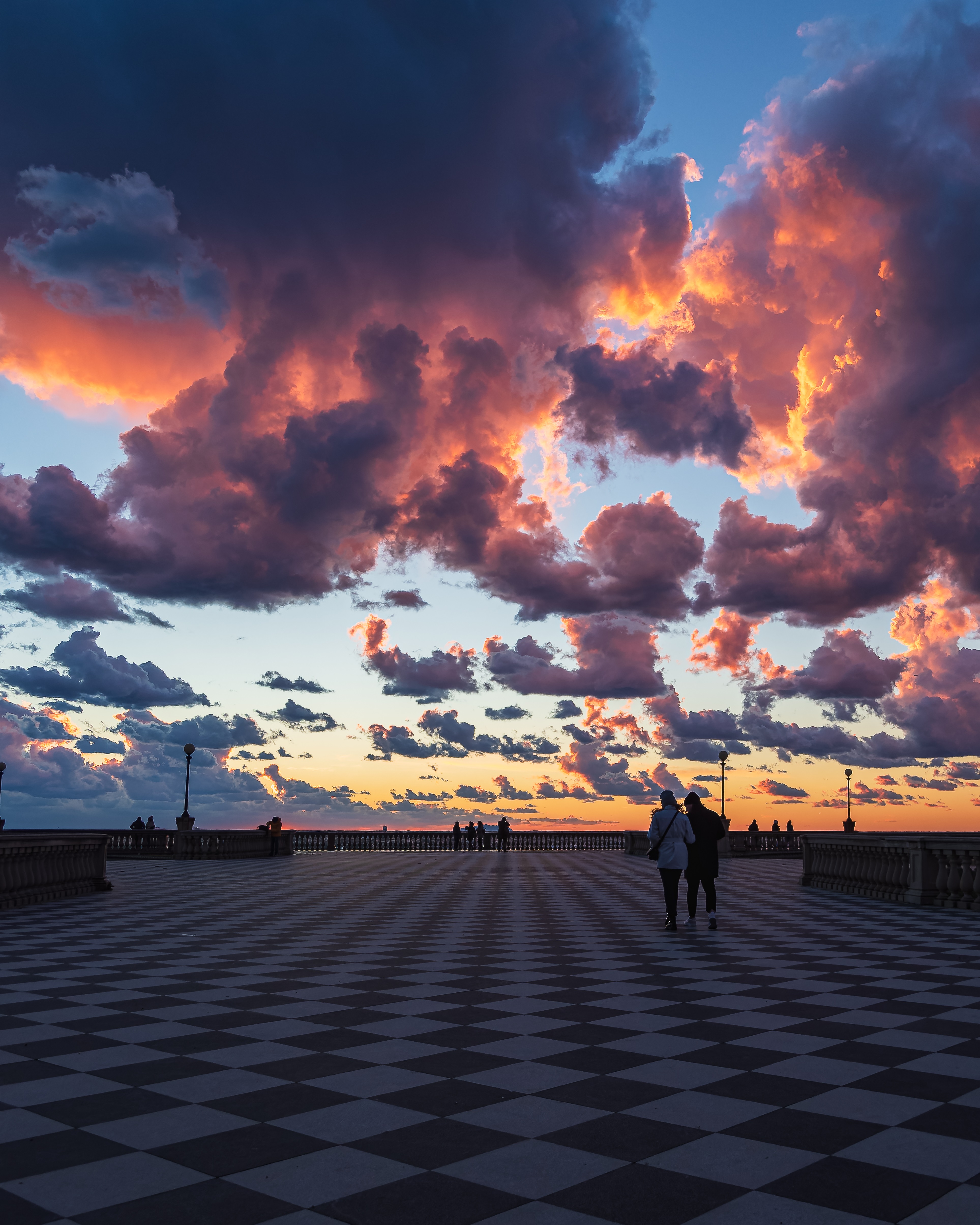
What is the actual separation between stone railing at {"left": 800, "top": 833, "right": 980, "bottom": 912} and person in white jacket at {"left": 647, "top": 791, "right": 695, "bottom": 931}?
6.88 m

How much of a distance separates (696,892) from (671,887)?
1.72m

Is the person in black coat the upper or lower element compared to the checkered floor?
upper

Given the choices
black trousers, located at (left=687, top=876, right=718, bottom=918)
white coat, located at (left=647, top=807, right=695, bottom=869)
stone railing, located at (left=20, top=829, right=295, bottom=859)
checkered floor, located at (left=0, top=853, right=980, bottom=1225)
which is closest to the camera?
checkered floor, located at (left=0, top=853, right=980, bottom=1225)

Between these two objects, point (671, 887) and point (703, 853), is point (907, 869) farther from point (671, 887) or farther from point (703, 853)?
point (671, 887)

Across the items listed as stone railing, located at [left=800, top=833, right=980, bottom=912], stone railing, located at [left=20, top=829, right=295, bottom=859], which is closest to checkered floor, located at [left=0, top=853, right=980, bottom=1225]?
stone railing, located at [left=800, top=833, right=980, bottom=912]

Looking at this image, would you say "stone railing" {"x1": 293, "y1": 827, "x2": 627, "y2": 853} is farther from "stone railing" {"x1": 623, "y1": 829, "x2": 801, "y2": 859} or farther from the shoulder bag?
the shoulder bag

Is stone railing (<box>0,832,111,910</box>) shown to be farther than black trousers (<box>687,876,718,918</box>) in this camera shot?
Yes

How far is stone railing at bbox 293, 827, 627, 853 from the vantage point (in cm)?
4984

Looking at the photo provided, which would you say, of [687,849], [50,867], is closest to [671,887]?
[687,849]

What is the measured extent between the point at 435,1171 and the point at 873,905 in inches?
702

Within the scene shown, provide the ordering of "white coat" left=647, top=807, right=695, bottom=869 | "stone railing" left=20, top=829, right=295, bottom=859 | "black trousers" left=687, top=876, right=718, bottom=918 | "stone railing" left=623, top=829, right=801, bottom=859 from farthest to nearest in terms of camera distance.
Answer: "stone railing" left=623, top=829, right=801, bottom=859 → "stone railing" left=20, top=829, right=295, bottom=859 → "black trousers" left=687, top=876, right=718, bottom=918 → "white coat" left=647, top=807, right=695, bottom=869

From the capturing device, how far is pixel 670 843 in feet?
47.0

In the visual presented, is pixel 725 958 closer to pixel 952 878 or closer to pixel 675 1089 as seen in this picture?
pixel 675 1089

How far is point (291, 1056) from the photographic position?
6.54 m
